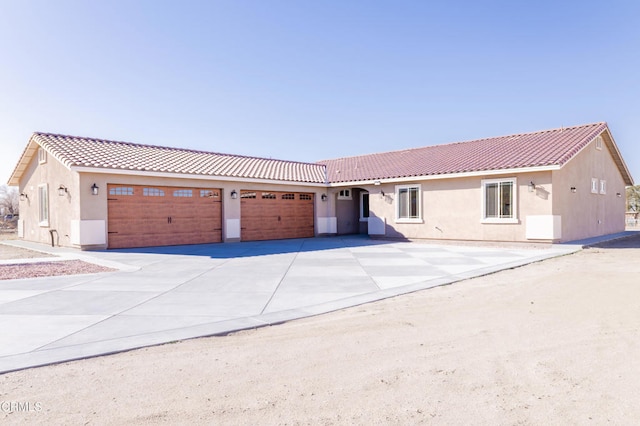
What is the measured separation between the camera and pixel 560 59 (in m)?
17.0

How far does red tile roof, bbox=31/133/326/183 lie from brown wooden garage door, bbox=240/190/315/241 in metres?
1.02

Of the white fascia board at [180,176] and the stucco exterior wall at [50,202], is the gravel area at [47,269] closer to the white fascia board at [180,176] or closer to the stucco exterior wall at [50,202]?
the stucco exterior wall at [50,202]

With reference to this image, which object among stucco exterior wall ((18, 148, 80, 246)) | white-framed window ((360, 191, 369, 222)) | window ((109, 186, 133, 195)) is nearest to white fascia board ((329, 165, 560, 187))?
white-framed window ((360, 191, 369, 222))

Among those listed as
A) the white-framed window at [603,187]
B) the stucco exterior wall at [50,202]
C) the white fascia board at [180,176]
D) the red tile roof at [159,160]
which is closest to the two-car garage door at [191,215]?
the white fascia board at [180,176]

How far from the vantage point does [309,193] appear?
20656 mm

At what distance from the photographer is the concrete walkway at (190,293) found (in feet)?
15.0

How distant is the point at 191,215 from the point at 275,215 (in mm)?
4313

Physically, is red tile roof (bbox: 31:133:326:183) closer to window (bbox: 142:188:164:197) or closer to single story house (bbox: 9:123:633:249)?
single story house (bbox: 9:123:633:249)

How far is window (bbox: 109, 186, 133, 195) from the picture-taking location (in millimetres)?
14444

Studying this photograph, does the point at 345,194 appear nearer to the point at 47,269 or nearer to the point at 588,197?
the point at 588,197

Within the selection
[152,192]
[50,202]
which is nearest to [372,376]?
[152,192]

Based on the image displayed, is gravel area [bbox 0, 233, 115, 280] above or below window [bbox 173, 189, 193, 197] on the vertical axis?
below

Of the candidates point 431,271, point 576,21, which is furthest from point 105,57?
point 576,21

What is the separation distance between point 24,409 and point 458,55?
18662 mm
